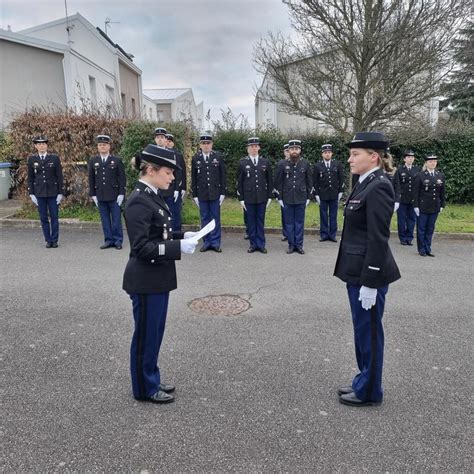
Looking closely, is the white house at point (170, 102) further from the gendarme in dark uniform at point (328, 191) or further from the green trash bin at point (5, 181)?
the gendarme in dark uniform at point (328, 191)

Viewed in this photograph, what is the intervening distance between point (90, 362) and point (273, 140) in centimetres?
1198

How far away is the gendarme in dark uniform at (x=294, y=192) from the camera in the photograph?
28.9 ft

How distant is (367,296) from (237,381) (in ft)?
4.62

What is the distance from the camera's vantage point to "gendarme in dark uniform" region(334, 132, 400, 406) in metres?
3.14

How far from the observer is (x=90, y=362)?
13.5ft

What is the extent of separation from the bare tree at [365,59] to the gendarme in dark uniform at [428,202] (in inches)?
195

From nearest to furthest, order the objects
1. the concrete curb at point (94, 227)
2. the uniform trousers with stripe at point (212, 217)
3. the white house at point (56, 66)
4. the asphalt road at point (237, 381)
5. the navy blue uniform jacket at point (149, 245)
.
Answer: the asphalt road at point (237, 381) < the navy blue uniform jacket at point (149, 245) < the uniform trousers with stripe at point (212, 217) < the concrete curb at point (94, 227) < the white house at point (56, 66)

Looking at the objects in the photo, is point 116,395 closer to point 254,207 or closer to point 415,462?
point 415,462

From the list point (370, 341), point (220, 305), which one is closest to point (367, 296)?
point (370, 341)

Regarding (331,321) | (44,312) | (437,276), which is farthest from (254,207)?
(44,312)

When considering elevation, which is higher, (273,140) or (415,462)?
(273,140)

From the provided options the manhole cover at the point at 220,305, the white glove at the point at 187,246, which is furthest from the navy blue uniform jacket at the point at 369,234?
the manhole cover at the point at 220,305

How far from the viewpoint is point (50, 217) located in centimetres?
901

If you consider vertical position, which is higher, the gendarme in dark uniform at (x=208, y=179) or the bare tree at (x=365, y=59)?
the bare tree at (x=365, y=59)
